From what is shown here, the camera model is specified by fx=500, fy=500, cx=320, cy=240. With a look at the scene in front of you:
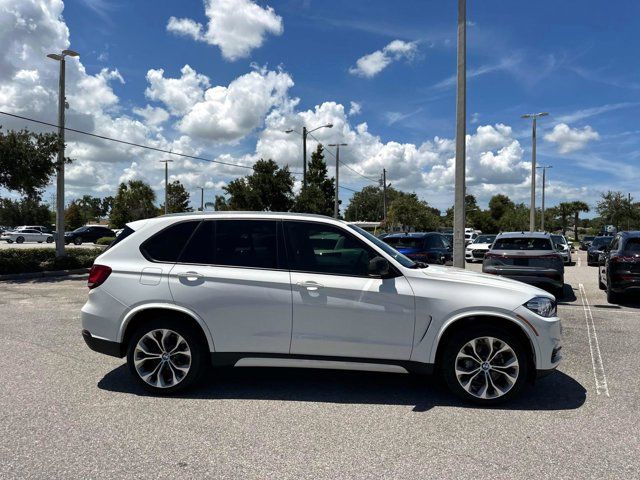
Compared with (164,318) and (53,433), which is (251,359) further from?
(53,433)

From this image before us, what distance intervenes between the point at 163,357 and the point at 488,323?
9.79 ft

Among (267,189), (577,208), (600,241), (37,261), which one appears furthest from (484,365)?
(577,208)

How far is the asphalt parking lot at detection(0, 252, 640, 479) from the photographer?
333 centimetres

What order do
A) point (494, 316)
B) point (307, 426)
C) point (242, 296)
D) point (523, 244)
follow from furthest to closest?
point (523, 244) → point (242, 296) → point (494, 316) → point (307, 426)

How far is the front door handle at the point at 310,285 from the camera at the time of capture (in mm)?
4484

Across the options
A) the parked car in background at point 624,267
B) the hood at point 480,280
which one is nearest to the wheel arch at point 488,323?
the hood at point 480,280

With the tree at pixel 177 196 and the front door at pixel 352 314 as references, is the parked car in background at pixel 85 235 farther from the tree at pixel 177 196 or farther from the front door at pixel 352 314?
the front door at pixel 352 314

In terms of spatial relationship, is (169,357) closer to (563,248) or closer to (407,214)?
(563,248)

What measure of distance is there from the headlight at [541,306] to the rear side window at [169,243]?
3195mm

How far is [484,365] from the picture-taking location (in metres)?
4.44

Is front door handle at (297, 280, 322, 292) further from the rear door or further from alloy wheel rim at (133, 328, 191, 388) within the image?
alloy wheel rim at (133, 328, 191, 388)

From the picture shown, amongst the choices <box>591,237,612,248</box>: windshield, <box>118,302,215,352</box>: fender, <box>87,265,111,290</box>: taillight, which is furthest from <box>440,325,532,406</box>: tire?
<box>591,237,612,248</box>: windshield

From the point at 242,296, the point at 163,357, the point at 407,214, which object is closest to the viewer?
the point at 242,296

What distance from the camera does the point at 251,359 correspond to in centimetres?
459
